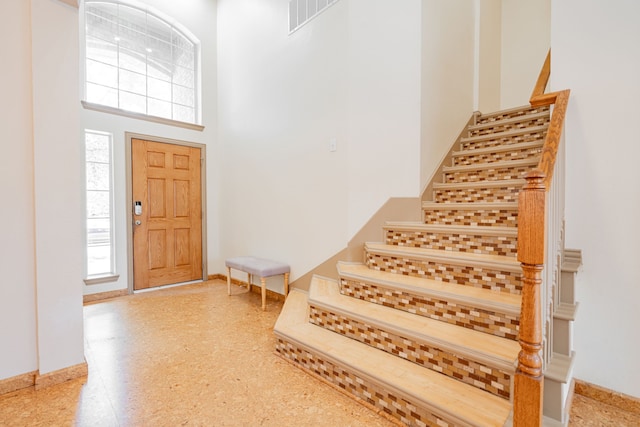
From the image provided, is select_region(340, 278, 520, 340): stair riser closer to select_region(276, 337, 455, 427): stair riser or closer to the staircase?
the staircase

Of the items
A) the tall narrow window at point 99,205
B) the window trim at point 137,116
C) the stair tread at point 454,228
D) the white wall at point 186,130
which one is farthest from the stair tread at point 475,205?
the tall narrow window at point 99,205

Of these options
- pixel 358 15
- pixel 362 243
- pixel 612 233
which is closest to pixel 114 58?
pixel 358 15

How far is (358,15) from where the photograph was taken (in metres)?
2.84

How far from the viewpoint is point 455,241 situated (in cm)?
225

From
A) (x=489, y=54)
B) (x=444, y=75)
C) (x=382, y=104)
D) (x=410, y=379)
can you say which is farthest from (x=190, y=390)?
(x=489, y=54)

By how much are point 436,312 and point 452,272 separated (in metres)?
0.32

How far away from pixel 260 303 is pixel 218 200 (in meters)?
2.02

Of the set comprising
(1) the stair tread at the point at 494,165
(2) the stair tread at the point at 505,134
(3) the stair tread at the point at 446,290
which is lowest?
(3) the stair tread at the point at 446,290

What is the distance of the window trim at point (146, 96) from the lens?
Answer: 365 centimetres

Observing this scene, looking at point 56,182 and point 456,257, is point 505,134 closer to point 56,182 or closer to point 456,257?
point 456,257

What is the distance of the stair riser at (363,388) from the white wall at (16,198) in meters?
1.60

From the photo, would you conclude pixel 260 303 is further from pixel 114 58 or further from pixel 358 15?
pixel 114 58

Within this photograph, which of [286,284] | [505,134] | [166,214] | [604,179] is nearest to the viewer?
[604,179]

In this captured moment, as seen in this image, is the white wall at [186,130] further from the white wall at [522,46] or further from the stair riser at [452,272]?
the white wall at [522,46]
